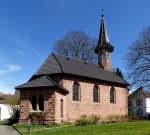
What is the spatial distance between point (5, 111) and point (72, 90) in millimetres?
18711

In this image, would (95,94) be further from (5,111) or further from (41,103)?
(5,111)

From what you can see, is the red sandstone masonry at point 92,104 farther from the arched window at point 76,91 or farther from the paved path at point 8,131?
the paved path at point 8,131

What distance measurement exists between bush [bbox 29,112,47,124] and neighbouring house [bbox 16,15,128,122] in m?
0.44

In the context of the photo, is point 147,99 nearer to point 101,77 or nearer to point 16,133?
point 101,77

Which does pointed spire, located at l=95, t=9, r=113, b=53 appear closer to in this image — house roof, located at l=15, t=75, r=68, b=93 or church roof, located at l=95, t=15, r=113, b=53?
church roof, located at l=95, t=15, r=113, b=53

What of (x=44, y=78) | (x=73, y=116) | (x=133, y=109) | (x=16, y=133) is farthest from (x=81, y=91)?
(x=133, y=109)

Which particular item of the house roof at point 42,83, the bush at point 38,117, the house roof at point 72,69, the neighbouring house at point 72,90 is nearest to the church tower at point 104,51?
the neighbouring house at point 72,90

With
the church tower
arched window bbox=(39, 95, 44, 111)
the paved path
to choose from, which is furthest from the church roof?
the paved path

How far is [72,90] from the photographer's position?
135ft

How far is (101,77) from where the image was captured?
4638 centimetres

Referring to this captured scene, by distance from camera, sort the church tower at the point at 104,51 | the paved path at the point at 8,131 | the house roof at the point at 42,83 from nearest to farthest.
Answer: the paved path at the point at 8,131 → the house roof at the point at 42,83 → the church tower at the point at 104,51

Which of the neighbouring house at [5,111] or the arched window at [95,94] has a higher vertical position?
the arched window at [95,94]

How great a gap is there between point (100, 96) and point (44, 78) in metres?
10.6

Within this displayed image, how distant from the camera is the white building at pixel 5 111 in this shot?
54.4m
